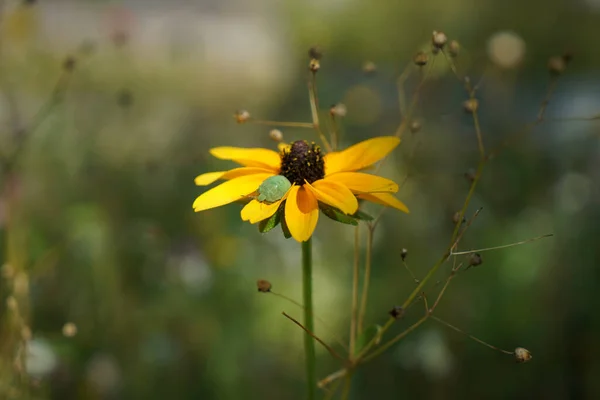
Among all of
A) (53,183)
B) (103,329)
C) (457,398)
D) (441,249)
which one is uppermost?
(53,183)

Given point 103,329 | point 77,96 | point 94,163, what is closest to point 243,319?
point 103,329

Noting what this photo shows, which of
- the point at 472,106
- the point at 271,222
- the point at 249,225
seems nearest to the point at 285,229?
the point at 271,222

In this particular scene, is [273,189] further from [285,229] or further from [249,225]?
[249,225]

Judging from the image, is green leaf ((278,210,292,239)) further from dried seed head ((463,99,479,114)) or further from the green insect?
dried seed head ((463,99,479,114))

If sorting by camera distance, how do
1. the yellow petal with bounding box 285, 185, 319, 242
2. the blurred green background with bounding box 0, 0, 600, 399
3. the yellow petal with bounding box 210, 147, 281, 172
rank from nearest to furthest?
the yellow petal with bounding box 285, 185, 319, 242
the yellow petal with bounding box 210, 147, 281, 172
the blurred green background with bounding box 0, 0, 600, 399

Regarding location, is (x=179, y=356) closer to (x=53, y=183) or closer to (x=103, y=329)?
(x=103, y=329)

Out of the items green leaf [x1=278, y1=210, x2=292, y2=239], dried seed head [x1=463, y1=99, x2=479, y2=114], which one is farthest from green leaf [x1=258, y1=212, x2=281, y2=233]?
dried seed head [x1=463, y1=99, x2=479, y2=114]
